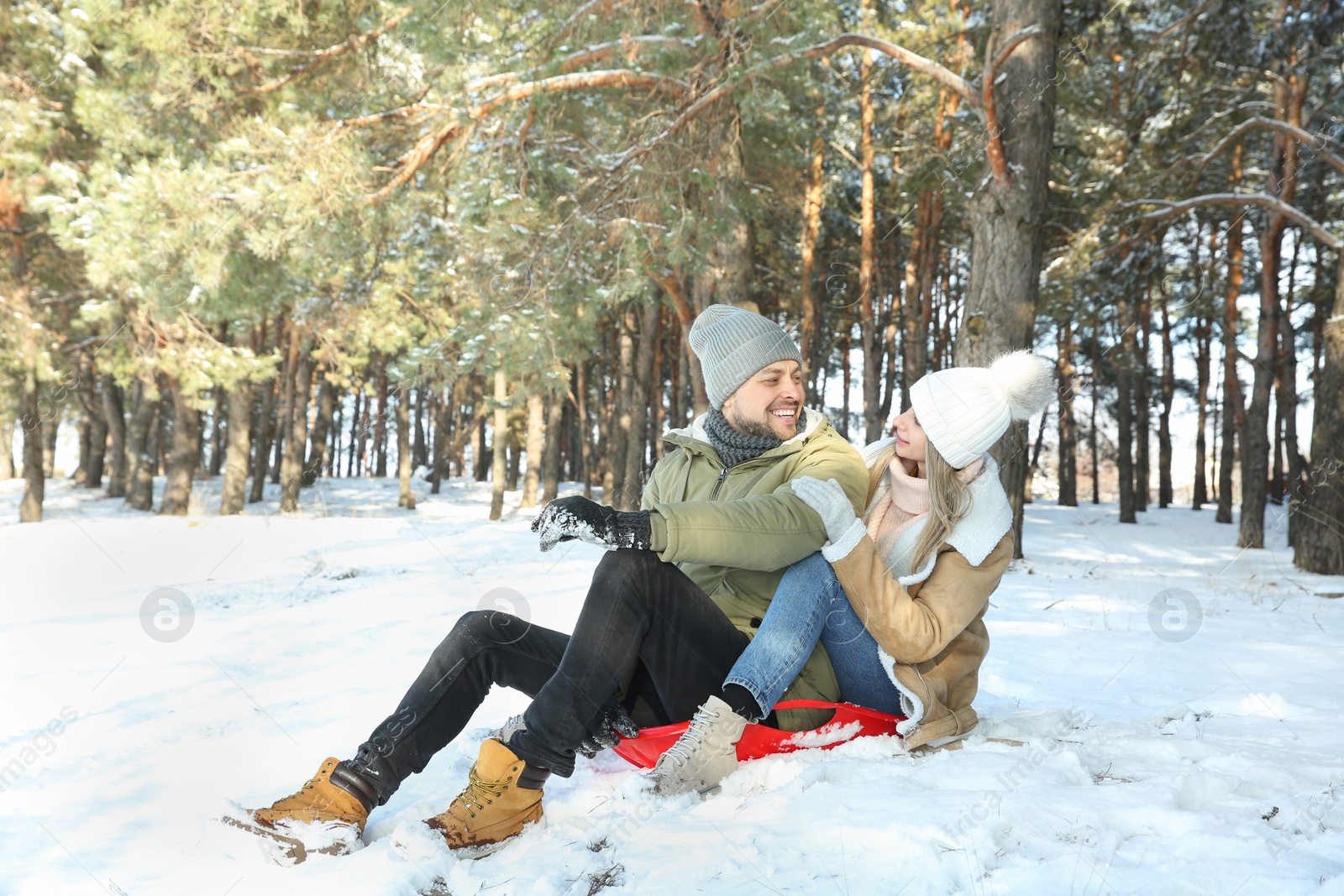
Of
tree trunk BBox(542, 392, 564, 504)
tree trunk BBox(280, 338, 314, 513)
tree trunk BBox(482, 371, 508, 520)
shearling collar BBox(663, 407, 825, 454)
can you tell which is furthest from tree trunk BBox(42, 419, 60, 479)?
shearling collar BBox(663, 407, 825, 454)

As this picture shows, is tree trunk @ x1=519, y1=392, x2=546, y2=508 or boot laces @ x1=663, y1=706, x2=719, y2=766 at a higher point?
tree trunk @ x1=519, y1=392, x2=546, y2=508

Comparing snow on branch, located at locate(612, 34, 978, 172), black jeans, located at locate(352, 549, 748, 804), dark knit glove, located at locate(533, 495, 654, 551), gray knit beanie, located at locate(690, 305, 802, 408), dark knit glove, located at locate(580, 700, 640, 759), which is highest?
snow on branch, located at locate(612, 34, 978, 172)

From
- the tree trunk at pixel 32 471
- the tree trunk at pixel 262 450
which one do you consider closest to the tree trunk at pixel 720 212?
the tree trunk at pixel 32 471

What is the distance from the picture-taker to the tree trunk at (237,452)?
→ 15109mm

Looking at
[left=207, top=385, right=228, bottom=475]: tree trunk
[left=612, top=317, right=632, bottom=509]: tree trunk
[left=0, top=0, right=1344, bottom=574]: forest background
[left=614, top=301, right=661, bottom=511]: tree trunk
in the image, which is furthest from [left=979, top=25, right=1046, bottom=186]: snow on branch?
[left=207, top=385, right=228, bottom=475]: tree trunk

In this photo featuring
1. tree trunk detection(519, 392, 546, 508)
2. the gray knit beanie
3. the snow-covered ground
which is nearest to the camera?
the snow-covered ground

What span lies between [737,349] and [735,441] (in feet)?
1.08

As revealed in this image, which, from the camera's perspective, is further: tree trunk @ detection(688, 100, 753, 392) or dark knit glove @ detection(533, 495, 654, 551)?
tree trunk @ detection(688, 100, 753, 392)

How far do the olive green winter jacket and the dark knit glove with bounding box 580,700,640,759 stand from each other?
0.44 meters

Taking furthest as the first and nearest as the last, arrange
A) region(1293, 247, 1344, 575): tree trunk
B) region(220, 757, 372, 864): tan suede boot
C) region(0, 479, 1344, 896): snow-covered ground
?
region(1293, 247, 1344, 575): tree trunk, region(220, 757, 372, 864): tan suede boot, region(0, 479, 1344, 896): snow-covered ground

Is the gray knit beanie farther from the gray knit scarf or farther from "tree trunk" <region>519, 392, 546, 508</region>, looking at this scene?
"tree trunk" <region>519, 392, 546, 508</region>

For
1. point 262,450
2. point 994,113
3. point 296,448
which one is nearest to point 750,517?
point 994,113

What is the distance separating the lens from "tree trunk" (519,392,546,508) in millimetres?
15688

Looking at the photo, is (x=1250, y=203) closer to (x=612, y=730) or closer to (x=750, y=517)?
(x=750, y=517)
